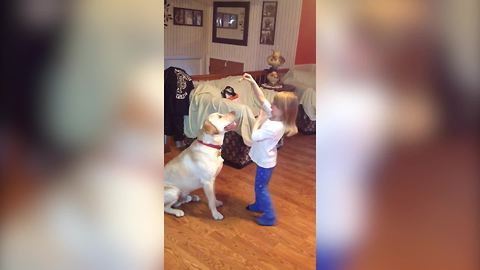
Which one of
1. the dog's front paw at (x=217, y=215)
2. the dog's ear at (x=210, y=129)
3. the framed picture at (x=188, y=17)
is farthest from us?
the framed picture at (x=188, y=17)

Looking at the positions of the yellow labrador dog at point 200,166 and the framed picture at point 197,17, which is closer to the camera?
the yellow labrador dog at point 200,166

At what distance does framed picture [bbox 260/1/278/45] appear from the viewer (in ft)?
15.1

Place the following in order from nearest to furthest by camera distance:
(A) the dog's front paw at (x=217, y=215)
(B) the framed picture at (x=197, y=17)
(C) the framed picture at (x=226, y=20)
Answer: (A) the dog's front paw at (x=217, y=215), (C) the framed picture at (x=226, y=20), (B) the framed picture at (x=197, y=17)

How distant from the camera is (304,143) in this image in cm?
342

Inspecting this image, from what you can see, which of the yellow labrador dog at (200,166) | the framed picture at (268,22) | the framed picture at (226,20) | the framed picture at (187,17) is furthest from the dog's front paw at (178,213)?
the framed picture at (187,17)

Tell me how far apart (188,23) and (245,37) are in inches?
39.9

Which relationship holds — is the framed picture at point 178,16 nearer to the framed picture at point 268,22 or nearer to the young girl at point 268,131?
the framed picture at point 268,22

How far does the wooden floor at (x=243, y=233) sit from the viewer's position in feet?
5.31

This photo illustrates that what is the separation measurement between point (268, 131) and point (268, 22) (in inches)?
131

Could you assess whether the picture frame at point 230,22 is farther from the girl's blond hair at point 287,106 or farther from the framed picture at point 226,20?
the girl's blond hair at point 287,106

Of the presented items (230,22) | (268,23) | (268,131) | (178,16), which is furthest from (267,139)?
(178,16)

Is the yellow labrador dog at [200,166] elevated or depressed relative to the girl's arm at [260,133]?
depressed

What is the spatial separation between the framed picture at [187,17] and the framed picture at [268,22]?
125 cm

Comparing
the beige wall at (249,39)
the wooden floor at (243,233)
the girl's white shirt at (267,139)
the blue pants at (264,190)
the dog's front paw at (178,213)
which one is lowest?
the wooden floor at (243,233)
